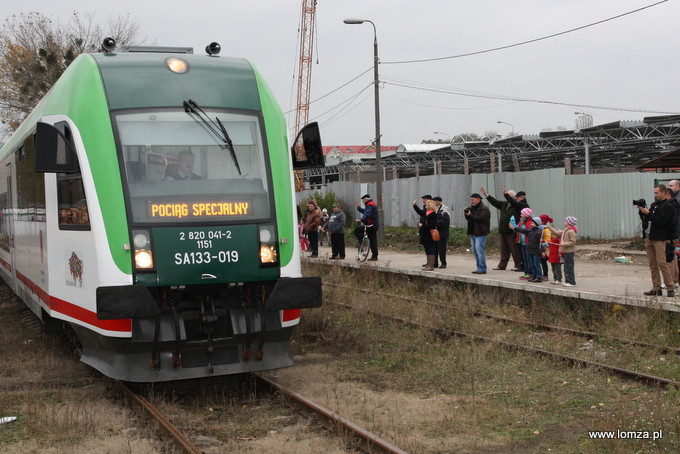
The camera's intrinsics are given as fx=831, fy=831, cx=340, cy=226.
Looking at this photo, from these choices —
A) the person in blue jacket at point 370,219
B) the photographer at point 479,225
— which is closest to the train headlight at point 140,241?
the photographer at point 479,225

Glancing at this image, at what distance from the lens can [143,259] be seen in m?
7.34

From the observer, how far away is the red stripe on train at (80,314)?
7320mm

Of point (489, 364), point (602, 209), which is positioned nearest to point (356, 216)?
point (602, 209)

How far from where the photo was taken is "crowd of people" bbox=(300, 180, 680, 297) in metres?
11.5

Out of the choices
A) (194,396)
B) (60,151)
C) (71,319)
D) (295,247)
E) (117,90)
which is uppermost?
(117,90)

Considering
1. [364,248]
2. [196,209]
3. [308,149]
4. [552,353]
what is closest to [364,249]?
[364,248]

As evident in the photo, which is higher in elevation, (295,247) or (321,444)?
(295,247)

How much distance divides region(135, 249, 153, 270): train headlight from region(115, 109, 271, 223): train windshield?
283mm

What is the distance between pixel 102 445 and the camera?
6.46 m

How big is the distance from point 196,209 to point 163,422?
193 cm

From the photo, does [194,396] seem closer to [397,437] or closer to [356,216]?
[397,437]

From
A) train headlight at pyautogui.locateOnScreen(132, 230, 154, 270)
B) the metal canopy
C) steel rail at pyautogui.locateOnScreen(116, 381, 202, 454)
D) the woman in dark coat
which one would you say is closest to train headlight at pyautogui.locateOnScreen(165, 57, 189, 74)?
train headlight at pyautogui.locateOnScreen(132, 230, 154, 270)

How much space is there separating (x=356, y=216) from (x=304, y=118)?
39.1 metres

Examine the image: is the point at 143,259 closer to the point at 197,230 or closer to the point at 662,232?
the point at 197,230
